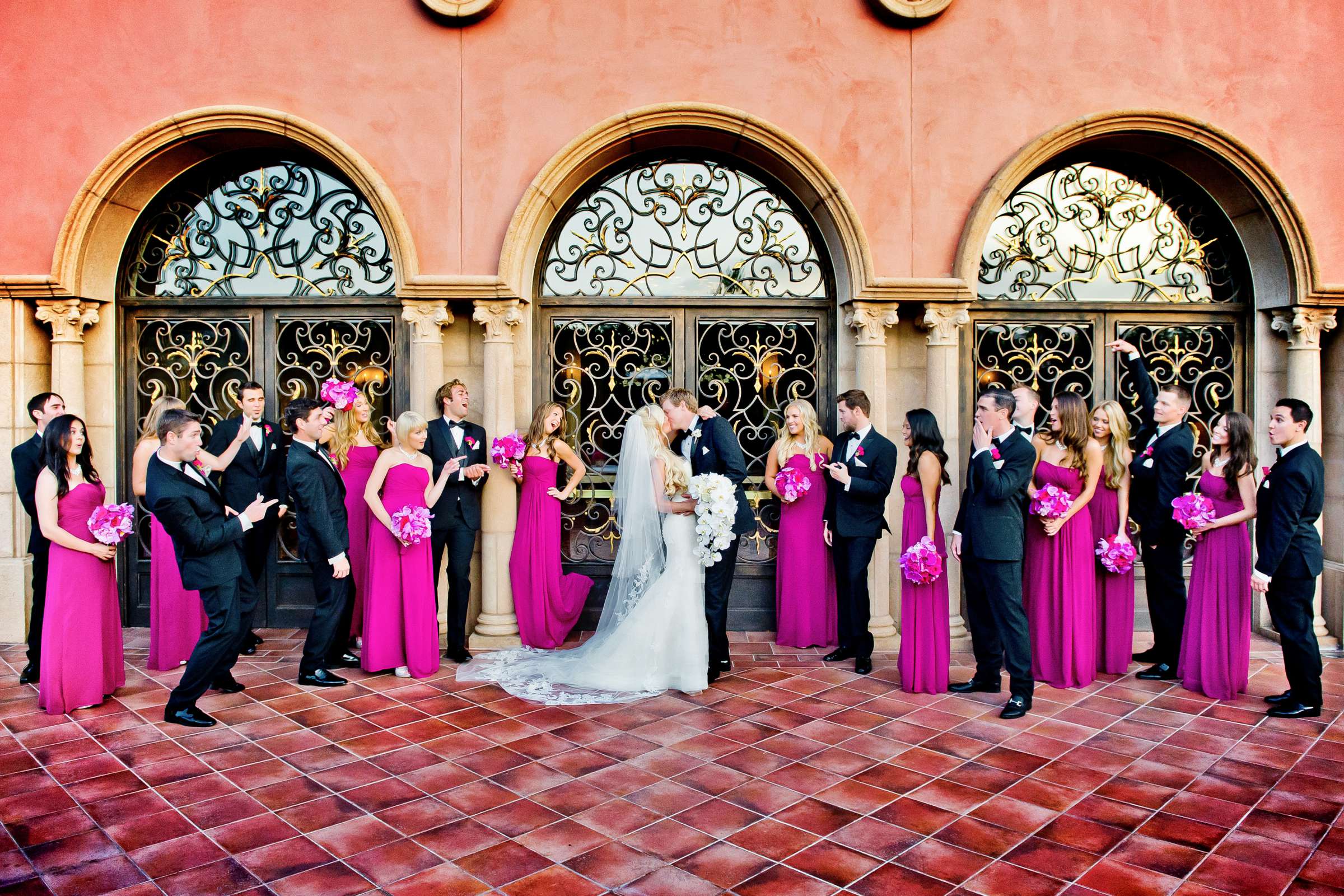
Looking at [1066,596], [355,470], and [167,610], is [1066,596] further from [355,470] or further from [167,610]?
[167,610]

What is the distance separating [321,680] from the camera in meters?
6.19

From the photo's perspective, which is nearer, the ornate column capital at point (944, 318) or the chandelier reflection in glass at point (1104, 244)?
the ornate column capital at point (944, 318)

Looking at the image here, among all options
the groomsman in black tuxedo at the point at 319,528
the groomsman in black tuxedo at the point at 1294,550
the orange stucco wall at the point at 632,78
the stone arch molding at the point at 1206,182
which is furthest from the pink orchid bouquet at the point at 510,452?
the groomsman in black tuxedo at the point at 1294,550

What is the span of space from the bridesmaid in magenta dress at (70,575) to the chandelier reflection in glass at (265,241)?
8.42 feet

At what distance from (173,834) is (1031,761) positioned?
4.07 metres

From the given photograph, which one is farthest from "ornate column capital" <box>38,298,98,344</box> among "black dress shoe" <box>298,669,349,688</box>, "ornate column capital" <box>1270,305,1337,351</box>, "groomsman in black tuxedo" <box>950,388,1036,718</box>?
"ornate column capital" <box>1270,305,1337,351</box>

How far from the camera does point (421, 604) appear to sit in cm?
637

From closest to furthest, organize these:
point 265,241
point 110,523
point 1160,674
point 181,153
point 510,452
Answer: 1. point 110,523
2. point 1160,674
3. point 510,452
4. point 181,153
5. point 265,241

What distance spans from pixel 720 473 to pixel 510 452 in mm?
1705

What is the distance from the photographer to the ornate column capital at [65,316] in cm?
732

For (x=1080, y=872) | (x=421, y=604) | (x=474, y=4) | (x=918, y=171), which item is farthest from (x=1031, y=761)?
(x=474, y=4)

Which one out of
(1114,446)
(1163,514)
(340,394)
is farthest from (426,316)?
(1163,514)

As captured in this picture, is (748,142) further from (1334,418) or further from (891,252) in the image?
(1334,418)

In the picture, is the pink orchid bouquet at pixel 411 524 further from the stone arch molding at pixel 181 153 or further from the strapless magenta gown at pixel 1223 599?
the strapless magenta gown at pixel 1223 599
